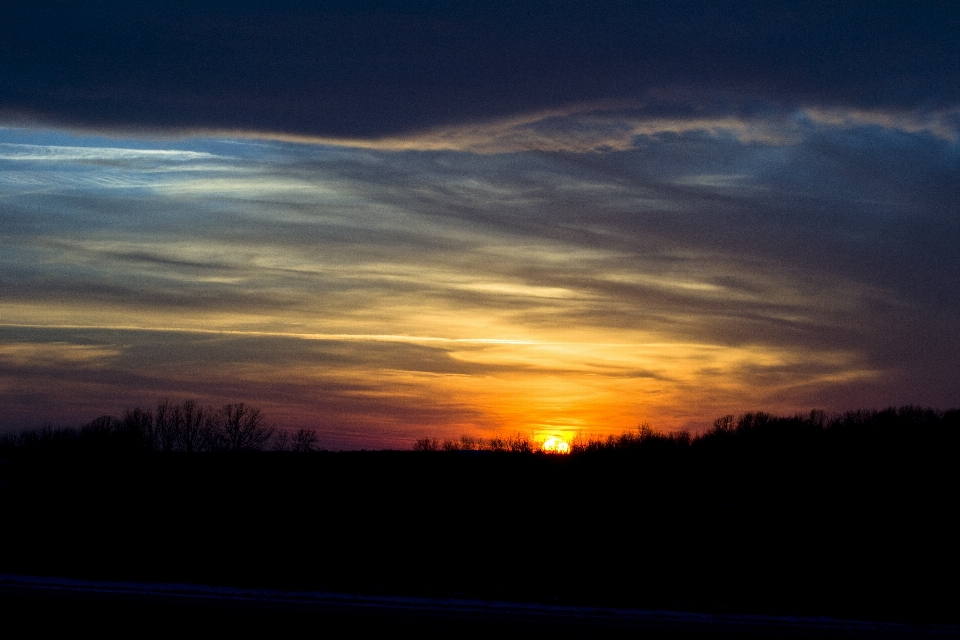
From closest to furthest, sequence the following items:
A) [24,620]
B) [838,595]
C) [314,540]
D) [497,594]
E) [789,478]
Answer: [24,620], [497,594], [838,595], [314,540], [789,478]

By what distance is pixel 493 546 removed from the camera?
27250 millimetres

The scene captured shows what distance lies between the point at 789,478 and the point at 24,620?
46842mm

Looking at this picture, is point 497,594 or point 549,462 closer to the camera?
point 497,594

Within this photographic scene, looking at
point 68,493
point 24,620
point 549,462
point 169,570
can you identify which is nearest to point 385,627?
point 24,620

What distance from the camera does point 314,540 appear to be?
27.7 m

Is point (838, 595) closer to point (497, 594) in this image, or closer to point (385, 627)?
point (497, 594)

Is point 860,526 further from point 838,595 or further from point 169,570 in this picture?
point 169,570

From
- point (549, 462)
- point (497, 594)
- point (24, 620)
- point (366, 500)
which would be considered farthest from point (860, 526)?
point (549, 462)

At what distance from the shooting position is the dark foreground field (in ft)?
72.2

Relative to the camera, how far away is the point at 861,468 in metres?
57.3

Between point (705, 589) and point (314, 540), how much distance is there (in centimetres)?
1121

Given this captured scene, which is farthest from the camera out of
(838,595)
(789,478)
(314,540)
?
(789,478)

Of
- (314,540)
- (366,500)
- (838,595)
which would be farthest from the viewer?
(366,500)

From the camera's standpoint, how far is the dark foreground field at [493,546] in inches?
866
